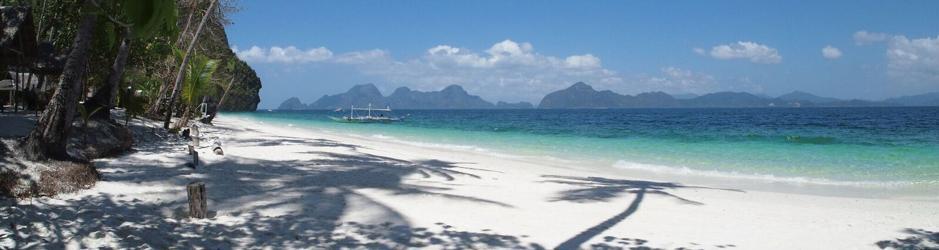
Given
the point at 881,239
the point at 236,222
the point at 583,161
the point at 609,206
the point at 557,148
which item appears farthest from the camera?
the point at 557,148

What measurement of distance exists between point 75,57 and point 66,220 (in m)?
2.34

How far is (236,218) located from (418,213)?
5.32ft

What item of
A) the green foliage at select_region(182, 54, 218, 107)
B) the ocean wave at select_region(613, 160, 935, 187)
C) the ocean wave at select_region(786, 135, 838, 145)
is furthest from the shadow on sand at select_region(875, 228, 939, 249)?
the ocean wave at select_region(786, 135, 838, 145)

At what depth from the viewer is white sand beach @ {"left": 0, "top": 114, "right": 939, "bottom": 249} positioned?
14.7 feet

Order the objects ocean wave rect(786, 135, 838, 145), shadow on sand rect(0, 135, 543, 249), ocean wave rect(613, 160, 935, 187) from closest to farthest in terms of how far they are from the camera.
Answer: shadow on sand rect(0, 135, 543, 249)
ocean wave rect(613, 160, 935, 187)
ocean wave rect(786, 135, 838, 145)

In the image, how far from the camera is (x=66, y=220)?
4418 millimetres

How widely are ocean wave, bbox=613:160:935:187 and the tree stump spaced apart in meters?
9.35

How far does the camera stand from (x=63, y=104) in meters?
6.02

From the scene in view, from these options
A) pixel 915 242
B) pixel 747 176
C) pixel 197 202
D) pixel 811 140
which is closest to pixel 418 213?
pixel 197 202

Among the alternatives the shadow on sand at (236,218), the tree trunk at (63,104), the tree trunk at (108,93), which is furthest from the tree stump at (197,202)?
the tree trunk at (108,93)

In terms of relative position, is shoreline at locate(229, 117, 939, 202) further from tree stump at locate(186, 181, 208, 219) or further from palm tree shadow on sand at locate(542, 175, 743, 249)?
tree stump at locate(186, 181, 208, 219)

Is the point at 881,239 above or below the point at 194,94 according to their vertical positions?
below

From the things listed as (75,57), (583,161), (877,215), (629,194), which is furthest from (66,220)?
(583,161)

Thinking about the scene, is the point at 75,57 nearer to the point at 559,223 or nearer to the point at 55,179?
the point at 55,179
